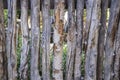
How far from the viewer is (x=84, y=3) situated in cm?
301

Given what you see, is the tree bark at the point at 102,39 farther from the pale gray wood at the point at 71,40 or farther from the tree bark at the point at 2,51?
the tree bark at the point at 2,51

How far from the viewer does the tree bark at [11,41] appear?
3.00m

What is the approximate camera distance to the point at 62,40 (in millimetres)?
3072

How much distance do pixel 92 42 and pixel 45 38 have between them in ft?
1.67

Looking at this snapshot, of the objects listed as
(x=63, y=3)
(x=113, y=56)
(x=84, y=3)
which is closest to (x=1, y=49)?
(x=63, y=3)

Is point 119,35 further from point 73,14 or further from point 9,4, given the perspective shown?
point 9,4

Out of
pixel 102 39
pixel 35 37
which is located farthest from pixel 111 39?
pixel 35 37

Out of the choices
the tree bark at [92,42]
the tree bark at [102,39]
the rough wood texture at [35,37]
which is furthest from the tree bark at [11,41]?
the tree bark at [102,39]

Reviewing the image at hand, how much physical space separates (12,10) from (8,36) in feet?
0.95

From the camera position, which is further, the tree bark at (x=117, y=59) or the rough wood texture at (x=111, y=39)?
the tree bark at (x=117, y=59)

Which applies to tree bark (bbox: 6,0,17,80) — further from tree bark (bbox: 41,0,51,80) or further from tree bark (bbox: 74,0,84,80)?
tree bark (bbox: 74,0,84,80)

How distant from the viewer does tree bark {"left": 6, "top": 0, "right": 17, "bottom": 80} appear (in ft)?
9.86

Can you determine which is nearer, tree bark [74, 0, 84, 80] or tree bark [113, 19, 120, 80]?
tree bark [74, 0, 84, 80]

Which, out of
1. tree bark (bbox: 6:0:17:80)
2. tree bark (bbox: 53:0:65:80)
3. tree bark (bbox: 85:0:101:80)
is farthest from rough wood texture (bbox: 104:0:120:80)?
tree bark (bbox: 6:0:17:80)
